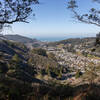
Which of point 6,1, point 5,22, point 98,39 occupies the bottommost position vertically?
point 98,39

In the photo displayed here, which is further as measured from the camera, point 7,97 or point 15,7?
point 15,7

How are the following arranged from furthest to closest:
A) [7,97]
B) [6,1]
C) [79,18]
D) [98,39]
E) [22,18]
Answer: [79,18] < [98,39] < [22,18] < [6,1] < [7,97]

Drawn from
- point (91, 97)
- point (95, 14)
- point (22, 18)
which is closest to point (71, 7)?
point (95, 14)

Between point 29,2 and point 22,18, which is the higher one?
point 29,2

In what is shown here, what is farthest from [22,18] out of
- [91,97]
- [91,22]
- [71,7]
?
[91,97]

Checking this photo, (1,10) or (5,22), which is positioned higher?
(1,10)

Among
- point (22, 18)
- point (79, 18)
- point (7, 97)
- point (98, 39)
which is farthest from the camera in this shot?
point (79, 18)

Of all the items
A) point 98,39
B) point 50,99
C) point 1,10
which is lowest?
point 50,99

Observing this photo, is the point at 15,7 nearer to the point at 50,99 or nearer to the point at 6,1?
the point at 6,1

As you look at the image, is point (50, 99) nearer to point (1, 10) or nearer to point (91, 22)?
point (1, 10)
